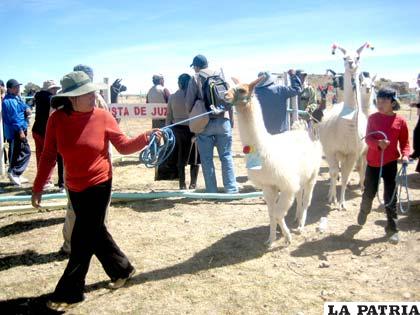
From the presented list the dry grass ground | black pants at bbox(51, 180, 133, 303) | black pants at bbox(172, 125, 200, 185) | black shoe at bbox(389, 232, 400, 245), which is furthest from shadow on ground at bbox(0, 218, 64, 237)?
black shoe at bbox(389, 232, 400, 245)

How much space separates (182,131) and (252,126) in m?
2.81

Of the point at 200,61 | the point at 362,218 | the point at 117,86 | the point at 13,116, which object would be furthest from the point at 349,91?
the point at 13,116

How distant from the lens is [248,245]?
4910mm

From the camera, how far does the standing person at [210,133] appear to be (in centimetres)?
626

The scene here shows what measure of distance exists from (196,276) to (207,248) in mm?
740

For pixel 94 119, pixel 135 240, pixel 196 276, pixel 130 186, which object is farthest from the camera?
pixel 130 186

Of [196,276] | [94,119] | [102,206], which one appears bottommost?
[196,276]

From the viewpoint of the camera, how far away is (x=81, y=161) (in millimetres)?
3387

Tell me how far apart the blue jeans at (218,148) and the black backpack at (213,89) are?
307 mm

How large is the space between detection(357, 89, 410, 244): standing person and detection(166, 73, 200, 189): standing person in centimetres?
321

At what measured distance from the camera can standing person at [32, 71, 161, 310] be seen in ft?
11.0

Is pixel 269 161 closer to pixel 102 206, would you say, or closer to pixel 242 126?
pixel 242 126

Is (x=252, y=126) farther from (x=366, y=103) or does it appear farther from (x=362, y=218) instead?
(x=366, y=103)

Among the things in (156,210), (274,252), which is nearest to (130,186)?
(156,210)
